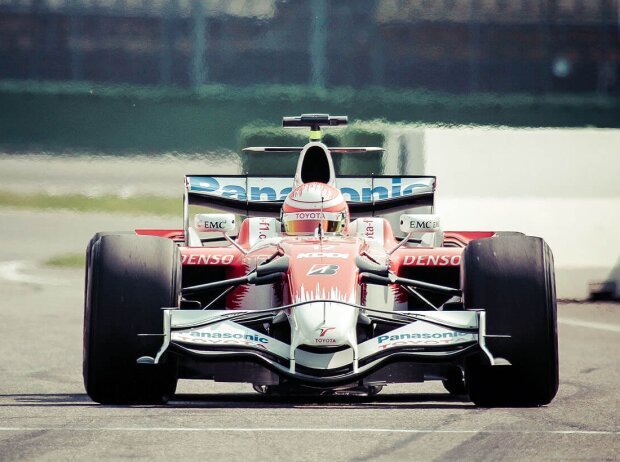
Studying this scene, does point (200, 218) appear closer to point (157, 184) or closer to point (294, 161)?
point (157, 184)

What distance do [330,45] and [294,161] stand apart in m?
2.05

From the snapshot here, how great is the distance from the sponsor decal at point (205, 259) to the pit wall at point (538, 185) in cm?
1108

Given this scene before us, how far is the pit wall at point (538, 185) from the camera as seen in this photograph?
23.7 metres

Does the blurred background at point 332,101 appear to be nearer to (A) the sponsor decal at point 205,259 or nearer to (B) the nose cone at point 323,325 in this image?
(A) the sponsor decal at point 205,259

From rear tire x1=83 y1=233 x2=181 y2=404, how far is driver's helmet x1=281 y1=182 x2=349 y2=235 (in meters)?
2.10

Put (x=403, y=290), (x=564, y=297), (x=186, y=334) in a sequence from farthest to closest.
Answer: (x=564, y=297) < (x=403, y=290) < (x=186, y=334)

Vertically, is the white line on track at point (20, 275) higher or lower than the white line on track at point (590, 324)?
lower

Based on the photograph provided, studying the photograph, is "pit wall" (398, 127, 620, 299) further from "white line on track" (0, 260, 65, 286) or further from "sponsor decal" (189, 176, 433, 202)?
"sponsor decal" (189, 176, 433, 202)

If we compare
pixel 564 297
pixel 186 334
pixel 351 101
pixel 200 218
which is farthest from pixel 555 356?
pixel 351 101

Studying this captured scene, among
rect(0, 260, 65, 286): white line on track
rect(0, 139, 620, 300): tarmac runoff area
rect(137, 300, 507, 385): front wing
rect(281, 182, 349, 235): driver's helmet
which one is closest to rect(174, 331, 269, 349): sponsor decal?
rect(137, 300, 507, 385): front wing

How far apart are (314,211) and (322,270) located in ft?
6.01

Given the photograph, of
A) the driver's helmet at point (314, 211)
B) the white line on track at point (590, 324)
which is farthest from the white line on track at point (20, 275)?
the driver's helmet at point (314, 211)

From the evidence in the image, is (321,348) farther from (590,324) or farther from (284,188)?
(590,324)

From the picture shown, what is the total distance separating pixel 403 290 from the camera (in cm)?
1271
